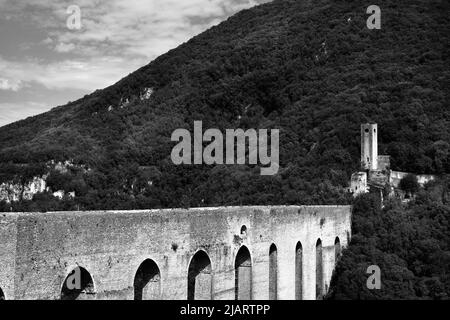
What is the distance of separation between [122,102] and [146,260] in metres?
95.0

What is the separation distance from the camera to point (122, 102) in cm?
11238

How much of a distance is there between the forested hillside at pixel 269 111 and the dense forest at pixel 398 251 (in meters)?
5.03

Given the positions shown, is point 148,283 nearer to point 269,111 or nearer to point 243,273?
point 243,273

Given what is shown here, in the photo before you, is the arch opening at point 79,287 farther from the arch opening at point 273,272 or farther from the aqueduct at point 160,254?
the arch opening at point 273,272

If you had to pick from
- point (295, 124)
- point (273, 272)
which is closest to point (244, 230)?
point (273, 272)

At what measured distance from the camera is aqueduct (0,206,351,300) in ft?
51.0

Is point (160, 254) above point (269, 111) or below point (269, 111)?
below

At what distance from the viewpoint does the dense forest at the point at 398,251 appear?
38.2 metres

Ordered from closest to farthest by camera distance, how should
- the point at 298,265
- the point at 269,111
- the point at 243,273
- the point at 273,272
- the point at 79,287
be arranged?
the point at 79,287 < the point at 243,273 < the point at 273,272 < the point at 298,265 < the point at 269,111

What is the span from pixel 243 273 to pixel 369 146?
38.4m

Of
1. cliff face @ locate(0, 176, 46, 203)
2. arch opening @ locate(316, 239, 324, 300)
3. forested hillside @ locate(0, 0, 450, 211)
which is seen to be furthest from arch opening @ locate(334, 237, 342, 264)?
cliff face @ locate(0, 176, 46, 203)

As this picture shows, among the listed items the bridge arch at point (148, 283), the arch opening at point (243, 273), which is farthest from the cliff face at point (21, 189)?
the bridge arch at point (148, 283)

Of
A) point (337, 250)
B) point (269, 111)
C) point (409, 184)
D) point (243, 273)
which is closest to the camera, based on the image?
point (243, 273)

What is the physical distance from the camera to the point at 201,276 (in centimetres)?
2362
